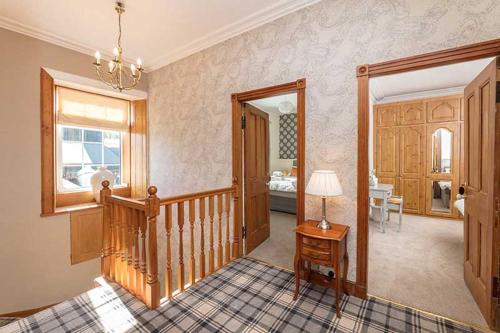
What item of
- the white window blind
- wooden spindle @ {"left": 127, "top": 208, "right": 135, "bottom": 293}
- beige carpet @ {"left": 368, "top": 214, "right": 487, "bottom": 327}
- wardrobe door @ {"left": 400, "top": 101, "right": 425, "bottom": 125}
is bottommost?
beige carpet @ {"left": 368, "top": 214, "right": 487, "bottom": 327}

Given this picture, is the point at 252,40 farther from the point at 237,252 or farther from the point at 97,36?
the point at 237,252

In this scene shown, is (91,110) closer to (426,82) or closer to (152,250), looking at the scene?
(152,250)

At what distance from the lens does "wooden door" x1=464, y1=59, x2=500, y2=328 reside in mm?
1648

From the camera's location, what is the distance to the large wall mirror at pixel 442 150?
478 cm

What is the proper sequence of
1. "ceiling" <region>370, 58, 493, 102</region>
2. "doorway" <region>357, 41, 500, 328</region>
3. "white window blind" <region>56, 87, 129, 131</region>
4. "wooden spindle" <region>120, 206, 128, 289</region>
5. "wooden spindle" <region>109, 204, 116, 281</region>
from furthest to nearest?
"ceiling" <region>370, 58, 493, 102</region>
"white window blind" <region>56, 87, 129, 131</region>
"wooden spindle" <region>109, 204, 116, 281</region>
"wooden spindle" <region>120, 206, 128, 289</region>
"doorway" <region>357, 41, 500, 328</region>

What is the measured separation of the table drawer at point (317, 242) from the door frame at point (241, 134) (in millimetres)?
434

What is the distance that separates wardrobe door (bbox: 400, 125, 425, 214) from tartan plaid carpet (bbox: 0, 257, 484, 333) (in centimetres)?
406

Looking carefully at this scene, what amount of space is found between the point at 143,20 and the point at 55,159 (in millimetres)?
2260

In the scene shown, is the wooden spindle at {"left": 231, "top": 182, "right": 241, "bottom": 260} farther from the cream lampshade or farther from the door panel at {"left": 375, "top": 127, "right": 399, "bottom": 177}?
the door panel at {"left": 375, "top": 127, "right": 399, "bottom": 177}

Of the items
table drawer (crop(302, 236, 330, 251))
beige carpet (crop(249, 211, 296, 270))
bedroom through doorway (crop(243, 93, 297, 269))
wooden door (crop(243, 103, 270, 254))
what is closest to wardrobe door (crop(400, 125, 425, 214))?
bedroom through doorway (crop(243, 93, 297, 269))

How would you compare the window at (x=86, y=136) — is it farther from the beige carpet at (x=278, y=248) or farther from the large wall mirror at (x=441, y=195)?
the large wall mirror at (x=441, y=195)

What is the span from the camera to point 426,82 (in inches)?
176

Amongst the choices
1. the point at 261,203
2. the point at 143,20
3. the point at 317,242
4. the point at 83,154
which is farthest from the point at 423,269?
the point at 83,154

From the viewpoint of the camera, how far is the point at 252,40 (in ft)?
8.89
